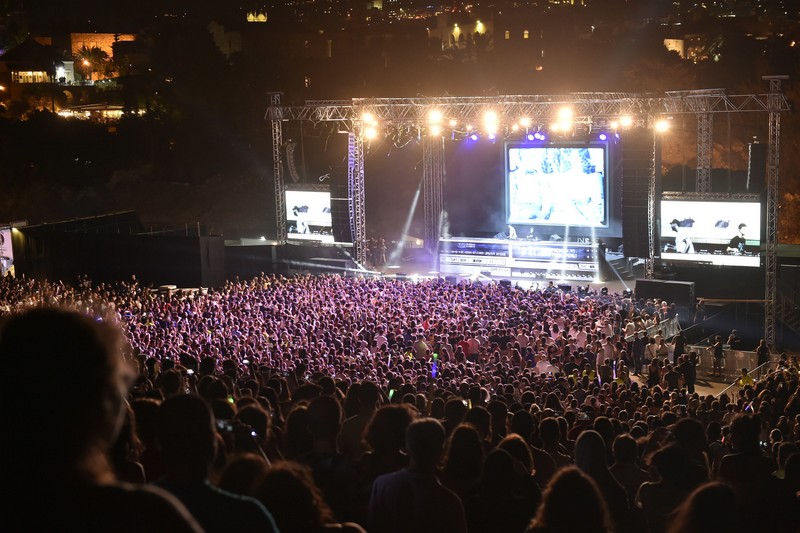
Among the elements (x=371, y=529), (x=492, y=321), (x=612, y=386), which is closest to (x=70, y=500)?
(x=371, y=529)

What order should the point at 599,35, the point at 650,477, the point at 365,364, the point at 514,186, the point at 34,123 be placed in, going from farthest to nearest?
the point at 34,123 → the point at 599,35 → the point at 514,186 → the point at 365,364 → the point at 650,477

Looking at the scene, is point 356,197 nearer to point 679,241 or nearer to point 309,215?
point 309,215

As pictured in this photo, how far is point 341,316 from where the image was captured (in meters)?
19.3

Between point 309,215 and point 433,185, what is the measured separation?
4.92 metres

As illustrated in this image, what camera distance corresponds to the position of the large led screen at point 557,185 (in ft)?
94.4

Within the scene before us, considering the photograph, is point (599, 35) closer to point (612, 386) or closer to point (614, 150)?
point (614, 150)

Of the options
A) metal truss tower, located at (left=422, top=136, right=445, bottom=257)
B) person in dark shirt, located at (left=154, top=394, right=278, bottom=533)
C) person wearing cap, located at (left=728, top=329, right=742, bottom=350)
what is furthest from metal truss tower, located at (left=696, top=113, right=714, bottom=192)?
person in dark shirt, located at (left=154, top=394, right=278, bottom=533)

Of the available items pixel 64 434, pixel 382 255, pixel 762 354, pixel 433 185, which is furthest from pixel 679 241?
pixel 64 434

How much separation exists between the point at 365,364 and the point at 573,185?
17740 mm

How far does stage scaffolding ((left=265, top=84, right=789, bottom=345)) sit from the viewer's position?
22.1 m

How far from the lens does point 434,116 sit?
2752cm

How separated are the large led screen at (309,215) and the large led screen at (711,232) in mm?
12236

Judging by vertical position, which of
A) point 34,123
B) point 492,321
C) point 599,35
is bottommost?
point 492,321

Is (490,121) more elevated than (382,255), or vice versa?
(490,121)
